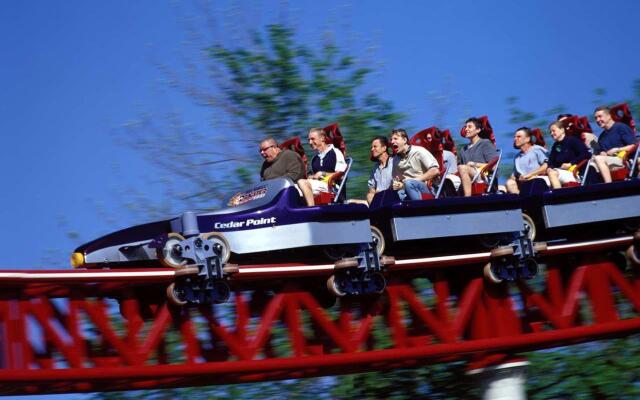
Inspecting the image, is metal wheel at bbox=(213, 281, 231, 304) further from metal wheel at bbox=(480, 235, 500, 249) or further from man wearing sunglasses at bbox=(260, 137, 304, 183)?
metal wheel at bbox=(480, 235, 500, 249)

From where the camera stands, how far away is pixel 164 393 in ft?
66.4

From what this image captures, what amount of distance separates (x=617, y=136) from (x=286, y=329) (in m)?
4.31

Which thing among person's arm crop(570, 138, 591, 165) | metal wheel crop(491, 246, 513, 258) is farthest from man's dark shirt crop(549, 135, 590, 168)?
metal wheel crop(491, 246, 513, 258)

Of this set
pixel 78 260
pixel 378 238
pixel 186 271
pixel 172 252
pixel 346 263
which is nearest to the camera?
pixel 186 271

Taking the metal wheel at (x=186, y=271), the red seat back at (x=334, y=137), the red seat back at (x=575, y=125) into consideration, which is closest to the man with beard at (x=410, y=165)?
the red seat back at (x=334, y=137)

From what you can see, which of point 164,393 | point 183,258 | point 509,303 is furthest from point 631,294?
point 164,393

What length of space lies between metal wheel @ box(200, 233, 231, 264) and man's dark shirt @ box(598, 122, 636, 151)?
496 centimetres

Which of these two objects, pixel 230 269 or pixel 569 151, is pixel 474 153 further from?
pixel 230 269

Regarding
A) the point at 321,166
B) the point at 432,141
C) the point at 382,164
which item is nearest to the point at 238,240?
the point at 321,166

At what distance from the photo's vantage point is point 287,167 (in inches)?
438

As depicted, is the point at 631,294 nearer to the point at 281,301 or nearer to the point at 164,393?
the point at 281,301

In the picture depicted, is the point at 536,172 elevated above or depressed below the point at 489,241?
above

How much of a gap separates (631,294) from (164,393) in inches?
369

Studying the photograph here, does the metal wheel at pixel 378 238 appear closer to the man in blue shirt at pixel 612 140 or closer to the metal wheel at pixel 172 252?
the metal wheel at pixel 172 252
